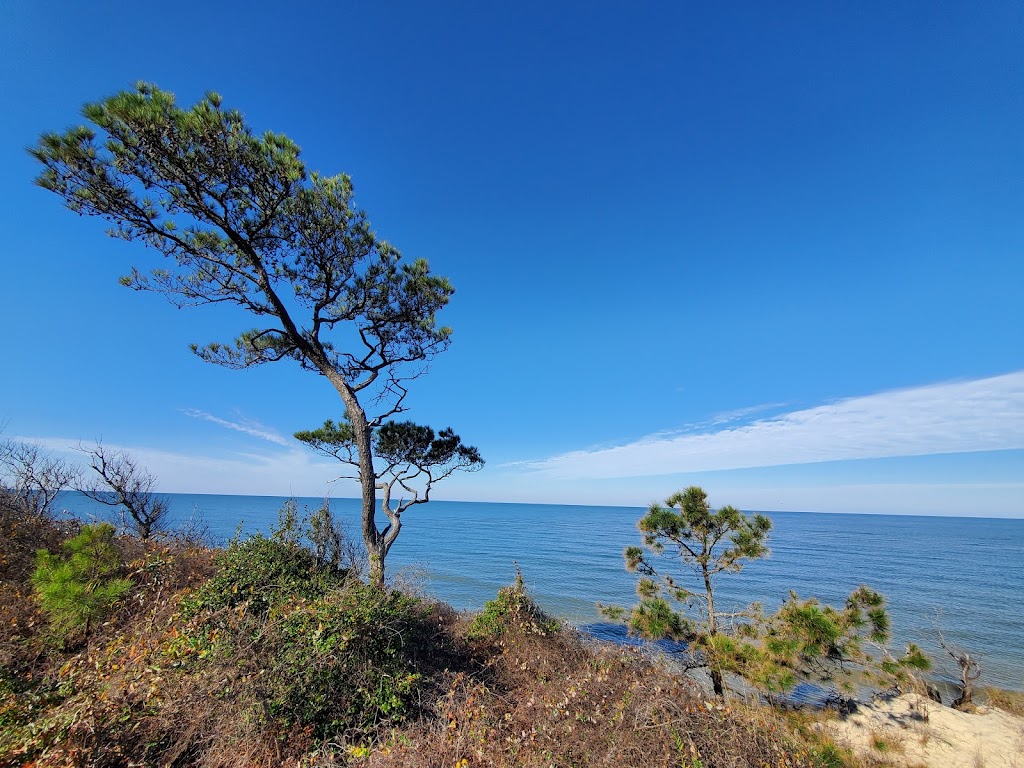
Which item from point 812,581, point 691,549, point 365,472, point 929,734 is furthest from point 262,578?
point 812,581

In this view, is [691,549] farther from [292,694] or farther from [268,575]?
[268,575]

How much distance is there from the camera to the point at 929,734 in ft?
27.1

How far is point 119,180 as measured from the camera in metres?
6.60

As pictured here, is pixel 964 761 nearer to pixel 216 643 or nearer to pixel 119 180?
pixel 216 643

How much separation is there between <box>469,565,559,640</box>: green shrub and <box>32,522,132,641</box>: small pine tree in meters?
5.30

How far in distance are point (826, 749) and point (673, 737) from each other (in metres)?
2.46

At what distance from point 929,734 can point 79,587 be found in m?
15.1

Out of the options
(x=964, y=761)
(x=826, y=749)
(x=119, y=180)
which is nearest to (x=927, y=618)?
(x=964, y=761)

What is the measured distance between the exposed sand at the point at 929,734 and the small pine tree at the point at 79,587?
12.3 meters

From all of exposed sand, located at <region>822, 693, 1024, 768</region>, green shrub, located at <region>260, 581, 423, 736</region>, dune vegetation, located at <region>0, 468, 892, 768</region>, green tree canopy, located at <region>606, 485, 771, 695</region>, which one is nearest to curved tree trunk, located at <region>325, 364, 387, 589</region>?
dune vegetation, located at <region>0, 468, 892, 768</region>

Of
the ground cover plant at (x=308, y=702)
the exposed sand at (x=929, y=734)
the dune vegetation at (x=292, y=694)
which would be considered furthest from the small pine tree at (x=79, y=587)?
the exposed sand at (x=929, y=734)

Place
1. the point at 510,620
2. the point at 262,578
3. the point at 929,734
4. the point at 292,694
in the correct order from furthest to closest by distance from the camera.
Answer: the point at 929,734
the point at 510,620
the point at 262,578
the point at 292,694

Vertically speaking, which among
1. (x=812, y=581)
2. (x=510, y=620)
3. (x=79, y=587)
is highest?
(x=79, y=587)

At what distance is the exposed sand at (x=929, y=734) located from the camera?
738 cm
